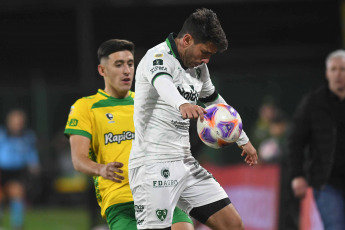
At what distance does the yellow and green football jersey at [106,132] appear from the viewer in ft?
19.6

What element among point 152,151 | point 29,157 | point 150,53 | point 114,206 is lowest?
point 29,157

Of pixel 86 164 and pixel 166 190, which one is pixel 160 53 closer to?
pixel 166 190

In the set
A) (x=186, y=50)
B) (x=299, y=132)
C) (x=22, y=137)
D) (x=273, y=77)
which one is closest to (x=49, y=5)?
(x=22, y=137)

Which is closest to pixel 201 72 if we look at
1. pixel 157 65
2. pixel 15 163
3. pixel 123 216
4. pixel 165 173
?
pixel 157 65

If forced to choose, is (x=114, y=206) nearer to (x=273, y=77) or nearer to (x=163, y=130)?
(x=163, y=130)

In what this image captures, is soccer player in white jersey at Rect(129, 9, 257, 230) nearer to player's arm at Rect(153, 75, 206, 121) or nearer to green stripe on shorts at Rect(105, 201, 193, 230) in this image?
player's arm at Rect(153, 75, 206, 121)

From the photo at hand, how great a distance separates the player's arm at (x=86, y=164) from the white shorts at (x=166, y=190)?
7.1 inches

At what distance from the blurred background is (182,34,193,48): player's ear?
19.9 feet

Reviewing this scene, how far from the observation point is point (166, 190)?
17.4 ft

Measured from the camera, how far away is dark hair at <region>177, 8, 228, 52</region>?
5.23 metres

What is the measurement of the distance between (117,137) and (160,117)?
862 mm

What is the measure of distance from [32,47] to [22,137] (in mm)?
14102

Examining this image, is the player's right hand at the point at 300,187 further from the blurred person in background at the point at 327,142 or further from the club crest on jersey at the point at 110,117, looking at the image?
the club crest on jersey at the point at 110,117

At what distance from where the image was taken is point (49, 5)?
22.3 metres
